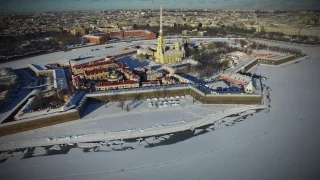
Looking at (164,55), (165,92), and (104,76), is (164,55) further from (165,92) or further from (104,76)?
(165,92)

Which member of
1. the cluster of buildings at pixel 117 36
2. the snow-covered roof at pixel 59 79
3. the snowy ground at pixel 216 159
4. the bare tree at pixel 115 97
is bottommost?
the snowy ground at pixel 216 159

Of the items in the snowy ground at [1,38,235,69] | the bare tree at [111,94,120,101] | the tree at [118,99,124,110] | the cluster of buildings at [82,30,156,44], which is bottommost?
the tree at [118,99,124,110]

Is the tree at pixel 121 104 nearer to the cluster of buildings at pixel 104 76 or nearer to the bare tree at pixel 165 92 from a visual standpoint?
the cluster of buildings at pixel 104 76

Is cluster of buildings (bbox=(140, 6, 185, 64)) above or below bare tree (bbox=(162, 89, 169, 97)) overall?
above

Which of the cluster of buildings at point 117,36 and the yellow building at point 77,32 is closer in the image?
the cluster of buildings at point 117,36

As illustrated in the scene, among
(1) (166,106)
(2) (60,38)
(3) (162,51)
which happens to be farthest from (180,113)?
(2) (60,38)

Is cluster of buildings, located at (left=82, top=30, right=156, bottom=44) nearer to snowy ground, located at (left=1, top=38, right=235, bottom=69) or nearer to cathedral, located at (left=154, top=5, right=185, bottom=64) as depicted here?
snowy ground, located at (left=1, top=38, right=235, bottom=69)

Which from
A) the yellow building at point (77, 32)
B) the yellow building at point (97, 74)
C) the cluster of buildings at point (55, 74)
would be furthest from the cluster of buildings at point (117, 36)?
the yellow building at point (97, 74)

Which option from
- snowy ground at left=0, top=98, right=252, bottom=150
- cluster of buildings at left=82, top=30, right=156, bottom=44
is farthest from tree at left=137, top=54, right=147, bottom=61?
cluster of buildings at left=82, top=30, right=156, bottom=44
